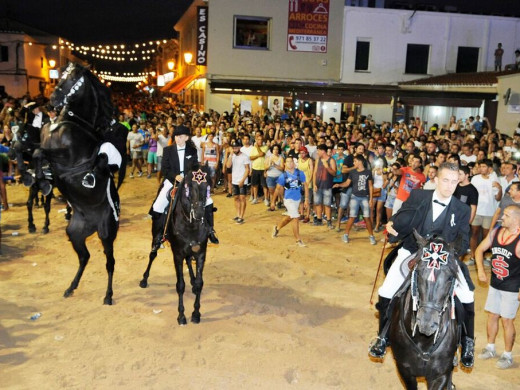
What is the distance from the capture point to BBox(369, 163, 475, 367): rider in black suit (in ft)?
15.4

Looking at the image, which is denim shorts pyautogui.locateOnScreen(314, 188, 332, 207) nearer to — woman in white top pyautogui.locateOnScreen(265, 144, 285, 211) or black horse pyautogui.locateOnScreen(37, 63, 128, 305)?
woman in white top pyautogui.locateOnScreen(265, 144, 285, 211)

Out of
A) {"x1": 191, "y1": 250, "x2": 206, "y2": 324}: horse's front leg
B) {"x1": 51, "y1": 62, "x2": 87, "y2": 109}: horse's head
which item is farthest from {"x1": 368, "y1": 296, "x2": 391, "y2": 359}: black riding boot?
{"x1": 51, "y1": 62, "x2": 87, "y2": 109}: horse's head

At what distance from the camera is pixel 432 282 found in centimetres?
412

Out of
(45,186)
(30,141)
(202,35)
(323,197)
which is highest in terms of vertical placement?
(202,35)

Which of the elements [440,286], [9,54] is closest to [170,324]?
[440,286]

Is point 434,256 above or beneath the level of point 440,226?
beneath

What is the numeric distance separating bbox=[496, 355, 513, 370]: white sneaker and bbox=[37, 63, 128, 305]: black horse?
5.45 meters

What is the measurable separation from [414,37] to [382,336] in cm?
2652

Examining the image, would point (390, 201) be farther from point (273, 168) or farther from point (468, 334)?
point (468, 334)

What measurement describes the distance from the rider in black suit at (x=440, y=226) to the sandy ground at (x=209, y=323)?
4.34 feet

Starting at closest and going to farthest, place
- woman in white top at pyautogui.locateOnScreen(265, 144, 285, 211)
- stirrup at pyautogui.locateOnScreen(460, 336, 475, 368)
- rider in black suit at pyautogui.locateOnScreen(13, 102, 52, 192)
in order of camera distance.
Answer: stirrup at pyautogui.locateOnScreen(460, 336, 475, 368), rider in black suit at pyautogui.locateOnScreen(13, 102, 52, 192), woman in white top at pyautogui.locateOnScreen(265, 144, 285, 211)

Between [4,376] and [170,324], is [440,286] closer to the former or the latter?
[170,324]

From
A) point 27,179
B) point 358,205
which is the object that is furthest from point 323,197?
point 27,179

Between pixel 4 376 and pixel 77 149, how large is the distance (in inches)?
126
